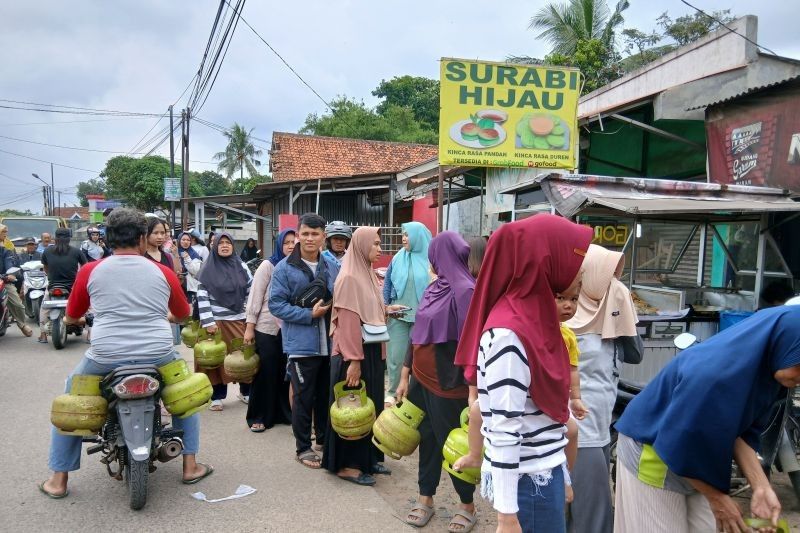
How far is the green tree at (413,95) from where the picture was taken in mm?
38375

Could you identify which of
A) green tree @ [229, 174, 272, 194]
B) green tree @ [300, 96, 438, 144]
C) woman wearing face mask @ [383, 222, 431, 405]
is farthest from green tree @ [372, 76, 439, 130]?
woman wearing face mask @ [383, 222, 431, 405]

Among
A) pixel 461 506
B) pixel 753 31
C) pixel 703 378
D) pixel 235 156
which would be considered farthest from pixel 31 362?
pixel 235 156

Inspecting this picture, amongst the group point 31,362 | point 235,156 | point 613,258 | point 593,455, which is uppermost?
point 235,156

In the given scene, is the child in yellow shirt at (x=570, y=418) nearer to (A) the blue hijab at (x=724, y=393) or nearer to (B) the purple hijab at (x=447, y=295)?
(A) the blue hijab at (x=724, y=393)

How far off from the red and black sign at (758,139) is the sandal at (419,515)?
5.94 m

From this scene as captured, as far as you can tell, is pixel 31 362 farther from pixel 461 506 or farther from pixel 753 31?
pixel 753 31

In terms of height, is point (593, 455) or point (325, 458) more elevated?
point (593, 455)

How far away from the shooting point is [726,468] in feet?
6.07

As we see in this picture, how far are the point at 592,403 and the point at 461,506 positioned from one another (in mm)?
1110

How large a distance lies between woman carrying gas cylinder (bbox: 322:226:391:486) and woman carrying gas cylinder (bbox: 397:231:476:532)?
0.59 m

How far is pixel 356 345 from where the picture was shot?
3869mm

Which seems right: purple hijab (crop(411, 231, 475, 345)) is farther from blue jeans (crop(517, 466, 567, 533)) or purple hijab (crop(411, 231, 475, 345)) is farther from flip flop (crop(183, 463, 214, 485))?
flip flop (crop(183, 463, 214, 485))

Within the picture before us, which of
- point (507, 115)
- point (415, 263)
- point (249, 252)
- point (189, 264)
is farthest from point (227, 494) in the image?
point (249, 252)

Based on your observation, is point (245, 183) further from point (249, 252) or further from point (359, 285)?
point (359, 285)
